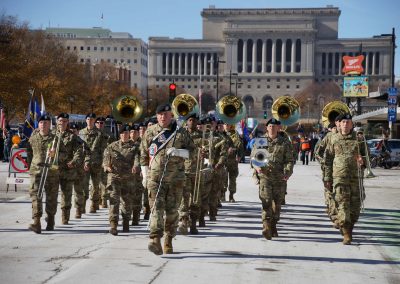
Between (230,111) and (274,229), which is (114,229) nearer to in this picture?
(274,229)

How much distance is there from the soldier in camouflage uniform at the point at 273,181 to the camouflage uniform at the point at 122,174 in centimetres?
202

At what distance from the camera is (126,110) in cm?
1306

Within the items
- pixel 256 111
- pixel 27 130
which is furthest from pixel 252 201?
pixel 256 111

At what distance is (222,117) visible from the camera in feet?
52.0

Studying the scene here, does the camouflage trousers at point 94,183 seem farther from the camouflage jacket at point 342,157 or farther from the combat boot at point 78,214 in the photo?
the camouflage jacket at point 342,157

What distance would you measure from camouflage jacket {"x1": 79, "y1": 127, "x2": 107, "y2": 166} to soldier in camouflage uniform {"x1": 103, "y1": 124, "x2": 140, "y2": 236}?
9.37 ft

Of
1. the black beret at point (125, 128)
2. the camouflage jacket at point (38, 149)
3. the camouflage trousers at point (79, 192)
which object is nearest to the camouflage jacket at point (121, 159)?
the black beret at point (125, 128)

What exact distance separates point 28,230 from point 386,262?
5.65 metres

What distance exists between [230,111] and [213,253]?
614 cm

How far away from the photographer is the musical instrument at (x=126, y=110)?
13.0m

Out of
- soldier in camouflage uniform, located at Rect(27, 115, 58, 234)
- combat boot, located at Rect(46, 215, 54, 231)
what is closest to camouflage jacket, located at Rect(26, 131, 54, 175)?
soldier in camouflage uniform, located at Rect(27, 115, 58, 234)

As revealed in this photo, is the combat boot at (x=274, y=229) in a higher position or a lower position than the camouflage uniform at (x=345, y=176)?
lower

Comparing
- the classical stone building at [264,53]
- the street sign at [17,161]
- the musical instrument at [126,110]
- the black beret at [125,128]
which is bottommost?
the street sign at [17,161]

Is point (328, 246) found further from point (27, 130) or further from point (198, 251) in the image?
point (27, 130)
